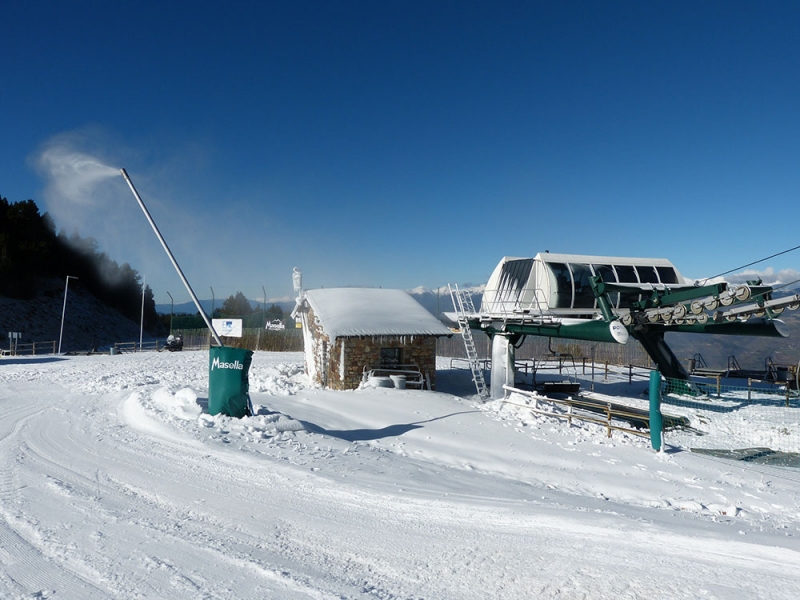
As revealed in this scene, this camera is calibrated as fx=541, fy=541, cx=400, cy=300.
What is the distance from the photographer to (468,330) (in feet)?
69.1

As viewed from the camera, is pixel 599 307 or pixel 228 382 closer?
pixel 228 382

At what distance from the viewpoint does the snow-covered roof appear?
60.4 feet

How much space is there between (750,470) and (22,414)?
52.6 ft

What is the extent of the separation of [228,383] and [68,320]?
190 ft

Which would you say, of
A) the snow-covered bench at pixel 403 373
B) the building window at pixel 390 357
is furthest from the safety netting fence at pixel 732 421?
the building window at pixel 390 357

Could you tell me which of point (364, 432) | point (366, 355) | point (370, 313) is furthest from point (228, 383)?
point (370, 313)

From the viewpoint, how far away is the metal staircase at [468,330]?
20.6 m

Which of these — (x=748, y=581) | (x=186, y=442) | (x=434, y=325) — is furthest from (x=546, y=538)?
(x=434, y=325)

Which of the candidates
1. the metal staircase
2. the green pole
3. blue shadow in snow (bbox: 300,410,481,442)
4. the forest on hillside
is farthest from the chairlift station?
the forest on hillside

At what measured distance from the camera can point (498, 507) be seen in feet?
22.2

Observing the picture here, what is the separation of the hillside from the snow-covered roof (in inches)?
1334

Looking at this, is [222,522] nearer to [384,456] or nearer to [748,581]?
[384,456]

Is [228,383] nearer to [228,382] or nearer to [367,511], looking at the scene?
[228,382]

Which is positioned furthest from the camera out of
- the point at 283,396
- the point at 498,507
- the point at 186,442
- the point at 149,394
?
the point at 283,396
